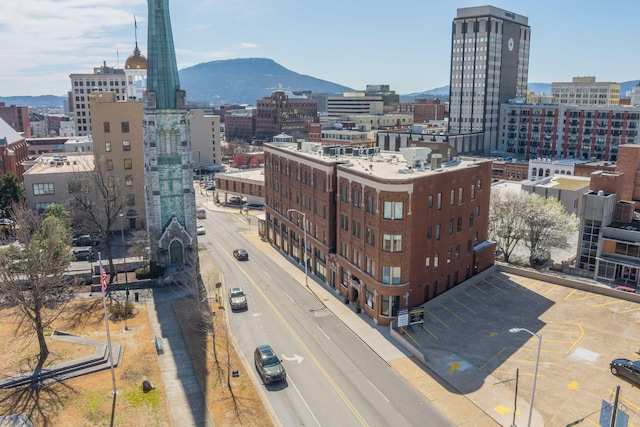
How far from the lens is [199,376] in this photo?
4288cm

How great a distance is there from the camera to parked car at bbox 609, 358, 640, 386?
40.9 m

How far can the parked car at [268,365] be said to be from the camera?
41.6 metres

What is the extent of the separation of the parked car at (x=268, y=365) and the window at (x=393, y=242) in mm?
15909

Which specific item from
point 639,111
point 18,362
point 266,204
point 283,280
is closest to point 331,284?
point 283,280

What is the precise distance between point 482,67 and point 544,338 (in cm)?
15161

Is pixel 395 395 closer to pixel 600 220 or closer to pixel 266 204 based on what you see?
pixel 600 220

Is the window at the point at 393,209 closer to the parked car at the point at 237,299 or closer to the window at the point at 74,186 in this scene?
the parked car at the point at 237,299

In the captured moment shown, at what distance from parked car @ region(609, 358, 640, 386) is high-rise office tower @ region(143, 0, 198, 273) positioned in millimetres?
46936

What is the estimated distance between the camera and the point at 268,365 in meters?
42.6

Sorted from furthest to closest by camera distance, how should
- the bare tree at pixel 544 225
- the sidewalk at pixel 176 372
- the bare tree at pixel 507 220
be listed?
the bare tree at pixel 507 220 < the bare tree at pixel 544 225 < the sidewalk at pixel 176 372

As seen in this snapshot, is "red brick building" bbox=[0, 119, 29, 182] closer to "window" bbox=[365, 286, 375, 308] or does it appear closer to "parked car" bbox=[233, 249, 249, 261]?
"parked car" bbox=[233, 249, 249, 261]

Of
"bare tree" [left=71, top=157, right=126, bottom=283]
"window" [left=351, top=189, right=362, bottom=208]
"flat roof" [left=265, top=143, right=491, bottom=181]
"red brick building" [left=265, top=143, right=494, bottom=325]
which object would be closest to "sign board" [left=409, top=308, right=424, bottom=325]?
"red brick building" [left=265, top=143, right=494, bottom=325]

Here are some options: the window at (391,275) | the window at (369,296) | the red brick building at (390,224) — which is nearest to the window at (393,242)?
the red brick building at (390,224)

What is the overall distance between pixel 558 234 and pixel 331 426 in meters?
51.7
